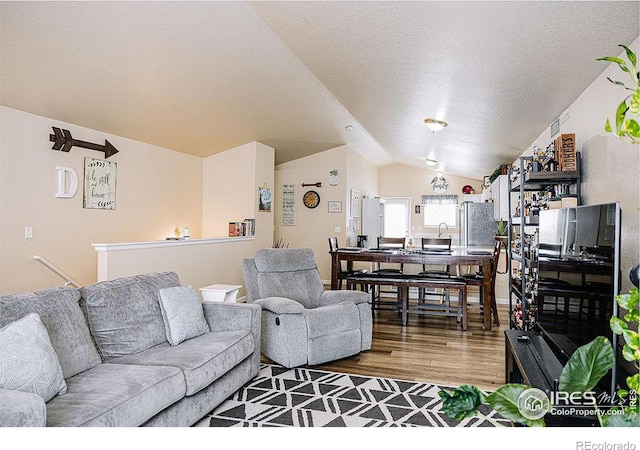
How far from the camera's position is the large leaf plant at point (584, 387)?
837mm

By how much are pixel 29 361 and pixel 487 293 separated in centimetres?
445

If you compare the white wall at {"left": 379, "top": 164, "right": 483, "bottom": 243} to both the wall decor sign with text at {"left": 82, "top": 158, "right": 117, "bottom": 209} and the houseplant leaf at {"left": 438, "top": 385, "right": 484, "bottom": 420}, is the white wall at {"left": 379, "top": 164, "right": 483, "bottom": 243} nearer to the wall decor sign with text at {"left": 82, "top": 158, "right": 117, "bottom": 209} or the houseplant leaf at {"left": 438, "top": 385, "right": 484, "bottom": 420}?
the wall decor sign with text at {"left": 82, "top": 158, "right": 117, "bottom": 209}

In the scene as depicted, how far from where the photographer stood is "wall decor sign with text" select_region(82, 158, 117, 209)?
5016 millimetres

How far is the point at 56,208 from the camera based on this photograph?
4648mm

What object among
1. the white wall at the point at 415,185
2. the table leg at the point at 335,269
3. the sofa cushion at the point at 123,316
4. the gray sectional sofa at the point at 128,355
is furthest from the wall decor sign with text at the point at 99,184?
the white wall at the point at 415,185

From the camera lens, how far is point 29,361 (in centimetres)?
179

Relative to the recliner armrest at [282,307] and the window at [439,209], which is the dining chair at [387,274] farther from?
the window at [439,209]

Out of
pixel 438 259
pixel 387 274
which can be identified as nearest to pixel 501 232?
pixel 438 259

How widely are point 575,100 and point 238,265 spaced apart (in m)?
4.90
